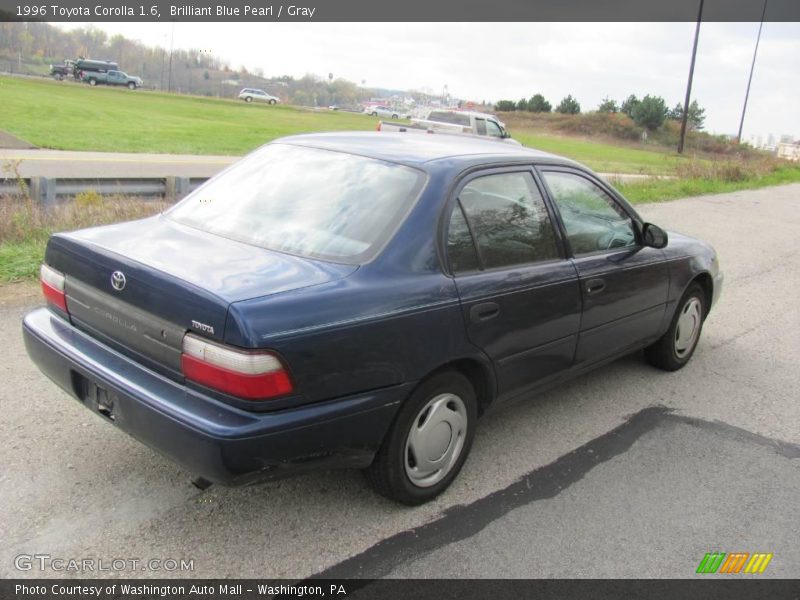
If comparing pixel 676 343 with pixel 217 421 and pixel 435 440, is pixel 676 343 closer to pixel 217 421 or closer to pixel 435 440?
pixel 435 440

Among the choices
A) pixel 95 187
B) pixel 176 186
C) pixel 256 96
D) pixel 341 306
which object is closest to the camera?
pixel 341 306

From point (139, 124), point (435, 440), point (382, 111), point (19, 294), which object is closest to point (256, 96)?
point (382, 111)

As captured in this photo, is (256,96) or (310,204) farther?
(256,96)

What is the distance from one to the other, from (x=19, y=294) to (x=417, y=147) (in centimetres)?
390

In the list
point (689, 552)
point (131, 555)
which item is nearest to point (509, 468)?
point (689, 552)

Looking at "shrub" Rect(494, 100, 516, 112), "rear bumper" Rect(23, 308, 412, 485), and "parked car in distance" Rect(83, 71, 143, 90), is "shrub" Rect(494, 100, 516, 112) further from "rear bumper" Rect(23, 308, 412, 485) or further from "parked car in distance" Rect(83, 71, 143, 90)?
"rear bumper" Rect(23, 308, 412, 485)

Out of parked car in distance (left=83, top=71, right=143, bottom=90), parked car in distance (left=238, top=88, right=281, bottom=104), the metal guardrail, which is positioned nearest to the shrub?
parked car in distance (left=238, top=88, right=281, bottom=104)

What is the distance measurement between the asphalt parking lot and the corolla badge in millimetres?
974

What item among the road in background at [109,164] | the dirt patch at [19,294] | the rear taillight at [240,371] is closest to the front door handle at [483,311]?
the rear taillight at [240,371]

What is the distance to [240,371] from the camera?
2.62m

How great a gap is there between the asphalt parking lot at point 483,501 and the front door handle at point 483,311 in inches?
34.8

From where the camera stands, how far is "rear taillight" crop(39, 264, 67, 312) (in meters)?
3.39

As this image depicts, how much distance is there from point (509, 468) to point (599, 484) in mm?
471

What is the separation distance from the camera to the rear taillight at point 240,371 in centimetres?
262
